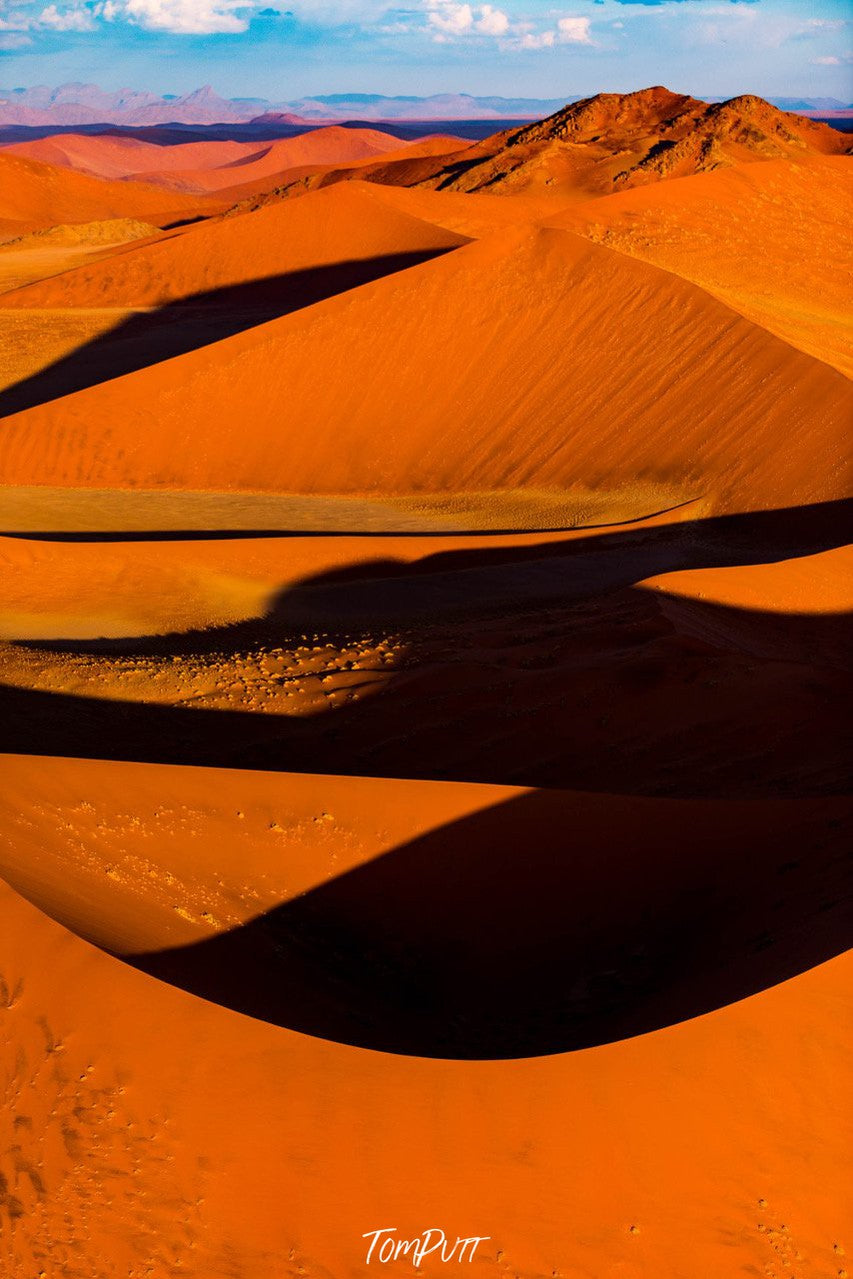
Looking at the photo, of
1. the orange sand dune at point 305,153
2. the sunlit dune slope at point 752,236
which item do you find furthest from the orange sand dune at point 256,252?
the orange sand dune at point 305,153

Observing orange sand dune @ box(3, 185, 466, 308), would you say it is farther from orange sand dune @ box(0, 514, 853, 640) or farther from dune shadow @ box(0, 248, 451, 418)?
orange sand dune @ box(0, 514, 853, 640)

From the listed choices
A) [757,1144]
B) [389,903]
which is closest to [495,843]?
[389,903]

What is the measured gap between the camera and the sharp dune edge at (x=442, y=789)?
327 cm

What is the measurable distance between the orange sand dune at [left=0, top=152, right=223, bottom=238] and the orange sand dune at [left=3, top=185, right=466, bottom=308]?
85.1ft

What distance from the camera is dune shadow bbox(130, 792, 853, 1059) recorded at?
14.4 ft

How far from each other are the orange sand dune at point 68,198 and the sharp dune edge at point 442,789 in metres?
40.8

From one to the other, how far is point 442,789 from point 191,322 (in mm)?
21668

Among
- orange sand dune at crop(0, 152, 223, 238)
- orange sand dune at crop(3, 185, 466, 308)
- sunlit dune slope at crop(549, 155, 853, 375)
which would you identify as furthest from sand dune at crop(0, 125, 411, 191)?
sunlit dune slope at crop(549, 155, 853, 375)

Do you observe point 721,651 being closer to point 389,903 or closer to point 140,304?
point 389,903

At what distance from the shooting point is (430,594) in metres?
11.1

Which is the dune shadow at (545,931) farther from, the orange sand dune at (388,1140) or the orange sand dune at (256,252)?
the orange sand dune at (256,252)

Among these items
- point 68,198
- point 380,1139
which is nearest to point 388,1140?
point 380,1139

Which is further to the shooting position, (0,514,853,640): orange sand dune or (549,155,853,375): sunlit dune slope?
(549,155,853,375): sunlit dune slope

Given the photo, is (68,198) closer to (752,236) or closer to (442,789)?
(752,236)
